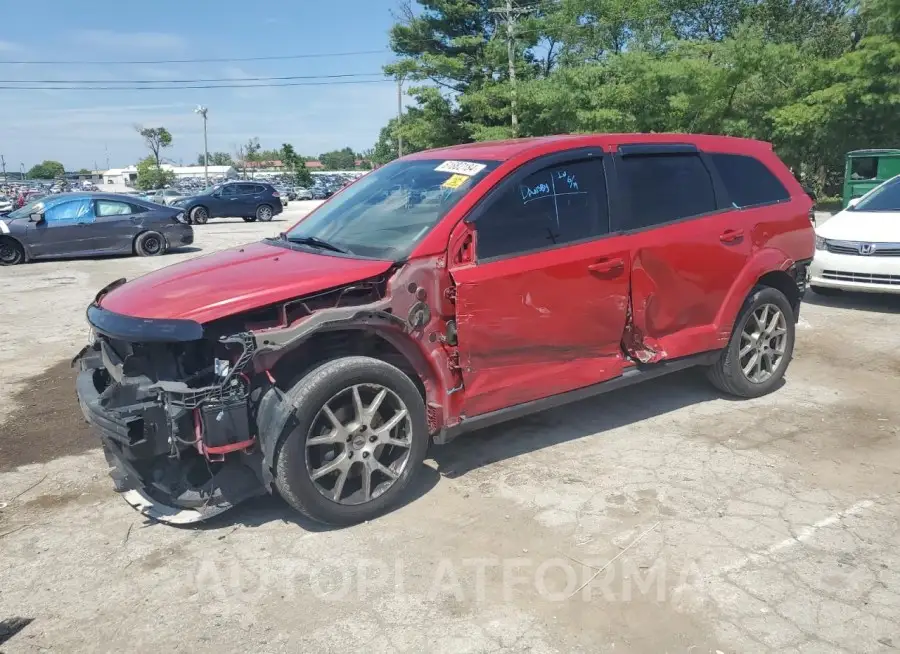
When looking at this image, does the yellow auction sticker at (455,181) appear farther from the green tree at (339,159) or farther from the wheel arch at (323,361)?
the green tree at (339,159)

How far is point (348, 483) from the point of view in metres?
3.75

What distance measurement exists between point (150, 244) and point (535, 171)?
13.6 meters

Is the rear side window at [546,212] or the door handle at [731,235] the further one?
the door handle at [731,235]

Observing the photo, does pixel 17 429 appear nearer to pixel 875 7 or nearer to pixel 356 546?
pixel 356 546

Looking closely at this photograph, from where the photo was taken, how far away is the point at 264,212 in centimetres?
2800

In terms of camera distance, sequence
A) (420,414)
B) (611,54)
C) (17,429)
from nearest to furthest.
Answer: (420,414) → (17,429) → (611,54)

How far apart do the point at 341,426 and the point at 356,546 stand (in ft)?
1.91

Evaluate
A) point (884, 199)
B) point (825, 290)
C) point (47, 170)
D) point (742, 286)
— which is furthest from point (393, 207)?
point (47, 170)

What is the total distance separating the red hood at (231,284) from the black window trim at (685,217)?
1.64 metres

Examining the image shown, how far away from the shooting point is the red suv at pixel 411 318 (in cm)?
343

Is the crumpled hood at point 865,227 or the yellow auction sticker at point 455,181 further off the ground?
the yellow auction sticker at point 455,181

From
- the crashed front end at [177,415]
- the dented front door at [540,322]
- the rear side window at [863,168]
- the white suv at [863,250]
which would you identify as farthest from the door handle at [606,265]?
the rear side window at [863,168]

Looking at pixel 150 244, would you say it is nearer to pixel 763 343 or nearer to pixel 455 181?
pixel 455 181

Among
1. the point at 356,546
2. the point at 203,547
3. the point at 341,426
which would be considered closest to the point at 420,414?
the point at 341,426
